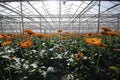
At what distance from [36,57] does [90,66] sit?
78 cm

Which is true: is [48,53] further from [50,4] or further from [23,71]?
[50,4]

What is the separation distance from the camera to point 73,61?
217cm

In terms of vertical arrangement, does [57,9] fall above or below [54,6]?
below

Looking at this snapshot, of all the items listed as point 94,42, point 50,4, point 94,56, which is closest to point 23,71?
A: point 94,42

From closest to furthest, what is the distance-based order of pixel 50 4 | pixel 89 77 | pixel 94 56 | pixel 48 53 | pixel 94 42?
pixel 94 42
pixel 89 77
pixel 94 56
pixel 48 53
pixel 50 4

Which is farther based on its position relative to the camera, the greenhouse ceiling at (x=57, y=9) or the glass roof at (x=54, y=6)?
the greenhouse ceiling at (x=57, y=9)

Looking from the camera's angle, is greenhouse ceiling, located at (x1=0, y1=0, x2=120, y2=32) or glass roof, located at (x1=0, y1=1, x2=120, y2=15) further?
greenhouse ceiling, located at (x1=0, y1=0, x2=120, y2=32)

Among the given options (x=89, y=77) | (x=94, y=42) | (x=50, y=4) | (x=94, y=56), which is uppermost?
(x=50, y=4)

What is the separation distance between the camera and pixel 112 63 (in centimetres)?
222

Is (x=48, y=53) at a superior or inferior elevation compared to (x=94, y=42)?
inferior

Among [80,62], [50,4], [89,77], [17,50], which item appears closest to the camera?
[89,77]

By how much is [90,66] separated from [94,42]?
1.22 feet

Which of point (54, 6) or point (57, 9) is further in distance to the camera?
point (57, 9)

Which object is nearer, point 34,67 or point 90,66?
point 34,67
